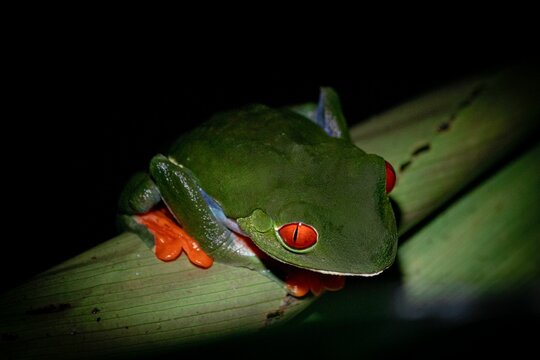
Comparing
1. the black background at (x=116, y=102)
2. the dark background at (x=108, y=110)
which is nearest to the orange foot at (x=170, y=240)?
the dark background at (x=108, y=110)

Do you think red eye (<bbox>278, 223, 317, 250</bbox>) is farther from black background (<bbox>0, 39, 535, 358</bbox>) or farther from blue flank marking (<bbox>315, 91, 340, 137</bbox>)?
black background (<bbox>0, 39, 535, 358</bbox>)

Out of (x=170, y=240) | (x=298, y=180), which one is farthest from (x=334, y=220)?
(x=170, y=240)

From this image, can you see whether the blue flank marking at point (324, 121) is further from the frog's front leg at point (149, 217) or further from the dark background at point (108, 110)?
the dark background at point (108, 110)

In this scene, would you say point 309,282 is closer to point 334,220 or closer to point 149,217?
point 334,220

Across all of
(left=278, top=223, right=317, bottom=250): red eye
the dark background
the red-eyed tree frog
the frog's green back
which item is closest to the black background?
the dark background

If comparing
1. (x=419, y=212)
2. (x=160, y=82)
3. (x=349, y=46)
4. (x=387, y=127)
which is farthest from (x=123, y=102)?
(x=419, y=212)

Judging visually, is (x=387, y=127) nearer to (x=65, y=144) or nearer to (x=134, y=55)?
(x=65, y=144)
